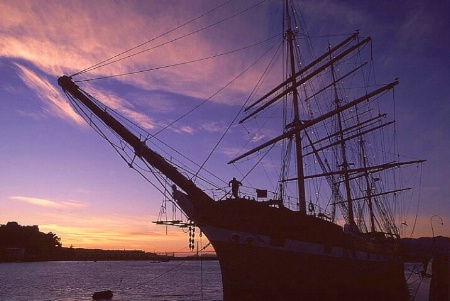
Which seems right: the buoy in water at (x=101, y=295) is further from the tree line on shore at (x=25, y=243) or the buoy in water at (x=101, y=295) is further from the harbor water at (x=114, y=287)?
the tree line on shore at (x=25, y=243)

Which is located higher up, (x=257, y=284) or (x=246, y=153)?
(x=246, y=153)

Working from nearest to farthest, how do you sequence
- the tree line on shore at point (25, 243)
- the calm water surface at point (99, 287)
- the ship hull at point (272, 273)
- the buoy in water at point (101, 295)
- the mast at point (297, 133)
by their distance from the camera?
the ship hull at point (272, 273) < the mast at point (297, 133) < the buoy in water at point (101, 295) < the calm water surface at point (99, 287) < the tree line on shore at point (25, 243)

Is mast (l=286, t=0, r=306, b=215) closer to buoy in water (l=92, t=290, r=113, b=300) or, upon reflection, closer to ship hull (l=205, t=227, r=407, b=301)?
ship hull (l=205, t=227, r=407, b=301)

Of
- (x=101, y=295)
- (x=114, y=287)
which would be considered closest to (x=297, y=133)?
(x=101, y=295)

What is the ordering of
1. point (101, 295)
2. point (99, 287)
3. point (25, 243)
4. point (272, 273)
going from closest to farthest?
point (272, 273)
point (101, 295)
point (99, 287)
point (25, 243)

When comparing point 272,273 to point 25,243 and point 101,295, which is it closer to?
point 101,295

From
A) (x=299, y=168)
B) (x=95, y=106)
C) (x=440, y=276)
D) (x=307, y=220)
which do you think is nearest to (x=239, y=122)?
(x=299, y=168)

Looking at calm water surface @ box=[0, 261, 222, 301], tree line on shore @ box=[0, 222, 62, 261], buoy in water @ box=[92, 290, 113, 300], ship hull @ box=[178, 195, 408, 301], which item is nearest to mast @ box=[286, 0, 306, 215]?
ship hull @ box=[178, 195, 408, 301]

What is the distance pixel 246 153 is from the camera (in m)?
27.4

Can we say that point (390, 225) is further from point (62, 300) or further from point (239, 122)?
point (62, 300)

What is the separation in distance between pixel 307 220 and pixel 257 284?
15.1 feet

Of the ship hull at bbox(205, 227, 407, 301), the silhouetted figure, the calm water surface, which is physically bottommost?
the calm water surface

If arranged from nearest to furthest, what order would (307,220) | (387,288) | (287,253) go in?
(287,253), (307,220), (387,288)

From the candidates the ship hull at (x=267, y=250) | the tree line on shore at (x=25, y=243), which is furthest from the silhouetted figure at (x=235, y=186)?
the tree line on shore at (x=25, y=243)
